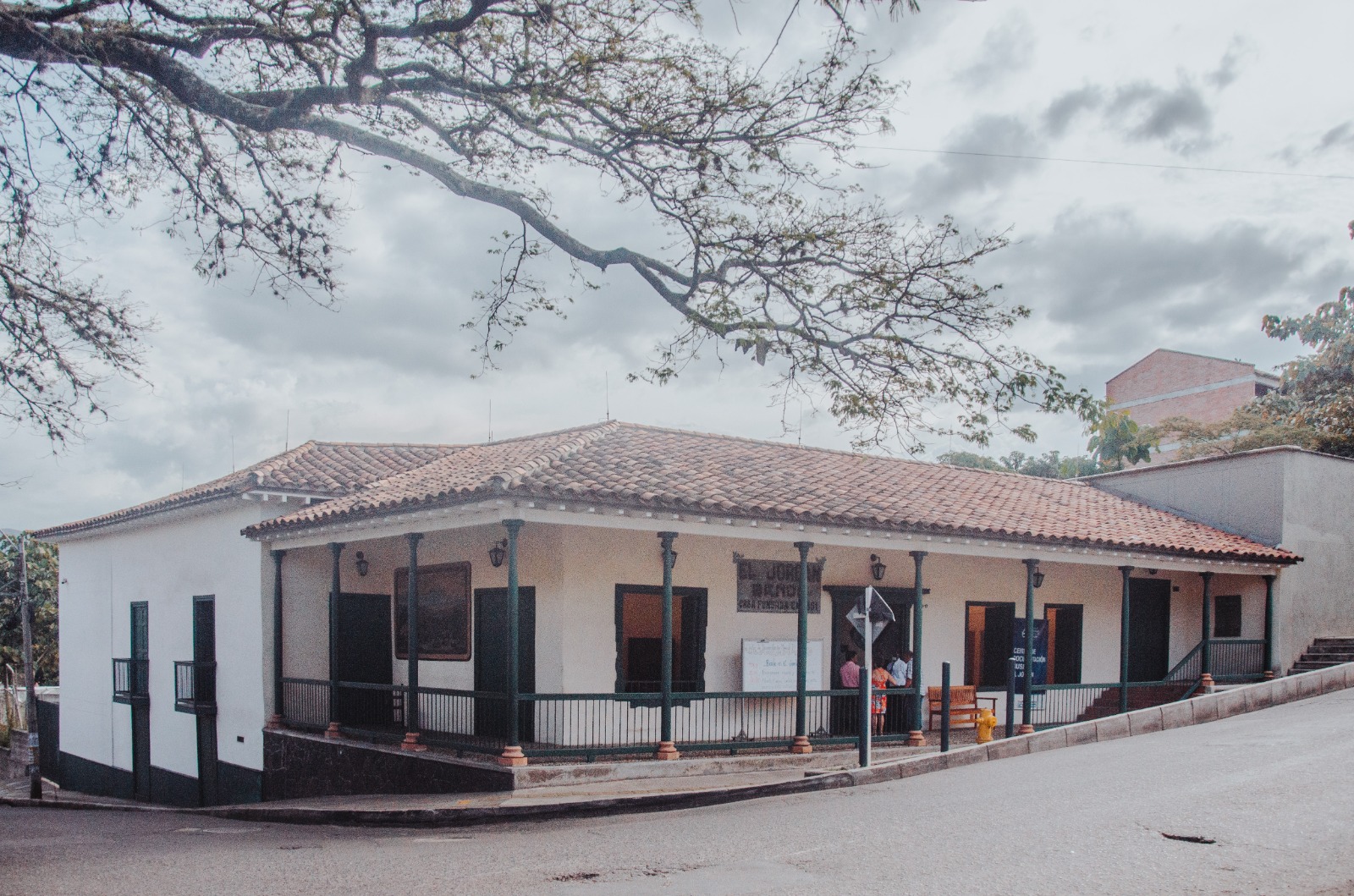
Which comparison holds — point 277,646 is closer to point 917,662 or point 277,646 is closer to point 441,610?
point 441,610

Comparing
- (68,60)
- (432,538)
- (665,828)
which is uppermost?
(68,60)

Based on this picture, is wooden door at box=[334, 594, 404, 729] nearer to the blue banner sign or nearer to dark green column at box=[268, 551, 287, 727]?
dark green column at box=[268, 551, 287, 727]

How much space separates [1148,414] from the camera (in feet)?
155

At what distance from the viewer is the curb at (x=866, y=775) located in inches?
420

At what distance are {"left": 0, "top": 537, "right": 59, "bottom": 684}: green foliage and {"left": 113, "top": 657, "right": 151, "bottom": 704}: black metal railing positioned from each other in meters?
20.2

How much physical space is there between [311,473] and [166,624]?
4022mm

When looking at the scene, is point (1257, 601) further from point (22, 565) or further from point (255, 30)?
point (22, 565)

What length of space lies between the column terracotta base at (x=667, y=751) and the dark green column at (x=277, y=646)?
20.7 feet

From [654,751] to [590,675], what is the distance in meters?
1.42

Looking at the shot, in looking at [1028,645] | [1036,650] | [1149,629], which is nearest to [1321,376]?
[1149,629]

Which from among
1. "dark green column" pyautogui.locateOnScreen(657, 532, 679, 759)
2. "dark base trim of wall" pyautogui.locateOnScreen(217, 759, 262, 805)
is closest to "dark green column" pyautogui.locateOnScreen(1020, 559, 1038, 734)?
"dark green column" pyautogui.locateOnScreen(657, 532, 679, 759)

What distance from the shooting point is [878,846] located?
8.30 metres

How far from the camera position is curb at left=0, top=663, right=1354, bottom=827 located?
1068cm

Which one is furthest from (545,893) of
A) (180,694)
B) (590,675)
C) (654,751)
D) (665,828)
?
(180,694)
